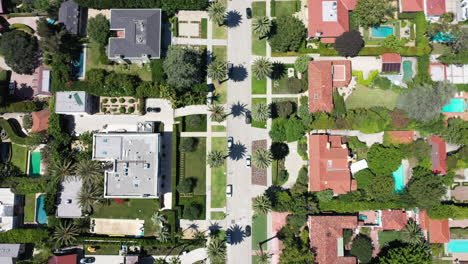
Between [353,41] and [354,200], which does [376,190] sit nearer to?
[354,200]

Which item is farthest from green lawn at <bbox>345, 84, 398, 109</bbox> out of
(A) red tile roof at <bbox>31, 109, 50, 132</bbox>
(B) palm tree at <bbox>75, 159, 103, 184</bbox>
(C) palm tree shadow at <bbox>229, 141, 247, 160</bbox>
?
(A) red tile roof at <bbox>31, 109, 50, 132</bbox>

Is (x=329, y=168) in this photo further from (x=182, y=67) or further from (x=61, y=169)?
(x=61, y=169)

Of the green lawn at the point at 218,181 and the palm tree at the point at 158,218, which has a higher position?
the green lawn at the point at 218,181

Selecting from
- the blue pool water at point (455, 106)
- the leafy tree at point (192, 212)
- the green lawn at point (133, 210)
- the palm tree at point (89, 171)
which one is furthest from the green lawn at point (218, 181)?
the blue pool water at point (455, 106)

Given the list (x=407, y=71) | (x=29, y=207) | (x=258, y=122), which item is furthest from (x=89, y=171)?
(x=407, y=71)

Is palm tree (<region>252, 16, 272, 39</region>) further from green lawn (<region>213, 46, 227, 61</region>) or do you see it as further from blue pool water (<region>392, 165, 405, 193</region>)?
blue pool water (<region>392, 165, 405, 193</region>)

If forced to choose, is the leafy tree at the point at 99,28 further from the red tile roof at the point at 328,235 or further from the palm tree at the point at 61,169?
the red tile roof at the point at 328,235

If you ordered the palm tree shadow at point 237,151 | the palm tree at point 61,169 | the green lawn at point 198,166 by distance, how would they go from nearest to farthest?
the palm tree at point 61,169
the green lawn at point 198,166
the palm tree shadow at point 237,151
